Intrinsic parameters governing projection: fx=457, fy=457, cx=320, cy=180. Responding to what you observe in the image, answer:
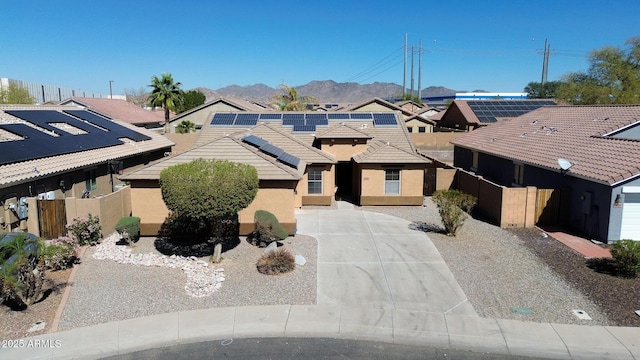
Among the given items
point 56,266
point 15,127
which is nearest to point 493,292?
point 56,266

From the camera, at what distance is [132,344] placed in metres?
9.89

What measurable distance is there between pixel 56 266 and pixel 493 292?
12.6m

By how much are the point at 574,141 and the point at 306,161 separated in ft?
41.4

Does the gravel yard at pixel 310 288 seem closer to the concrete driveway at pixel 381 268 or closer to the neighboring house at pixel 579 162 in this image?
the concrete driveway at pixel 381 268

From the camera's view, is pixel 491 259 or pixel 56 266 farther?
pixel 491 259

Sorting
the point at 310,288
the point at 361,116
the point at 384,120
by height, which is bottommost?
the point at 310,288

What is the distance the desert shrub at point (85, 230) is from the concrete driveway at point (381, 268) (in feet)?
24.6

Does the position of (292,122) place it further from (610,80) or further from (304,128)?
(610,80)

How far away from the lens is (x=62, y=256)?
13.6 metres

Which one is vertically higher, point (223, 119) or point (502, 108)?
point (502, 108)

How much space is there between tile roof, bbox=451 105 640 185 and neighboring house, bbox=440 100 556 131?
597 inches

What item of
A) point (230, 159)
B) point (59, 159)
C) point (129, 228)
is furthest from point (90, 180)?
point (230, 159)

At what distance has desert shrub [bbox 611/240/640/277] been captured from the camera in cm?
1289

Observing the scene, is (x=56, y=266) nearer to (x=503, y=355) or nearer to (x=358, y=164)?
(x=503, y=355)
